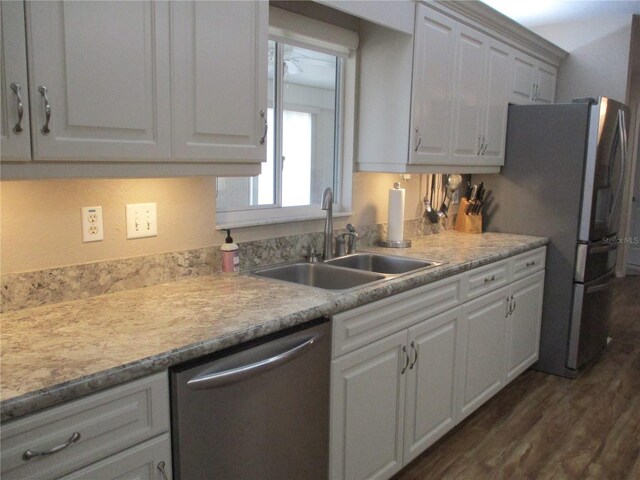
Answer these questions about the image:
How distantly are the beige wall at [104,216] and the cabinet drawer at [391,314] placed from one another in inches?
25.6

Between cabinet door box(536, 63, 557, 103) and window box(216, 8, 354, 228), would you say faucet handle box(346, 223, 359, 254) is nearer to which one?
window box(216, 8, 354, 228)

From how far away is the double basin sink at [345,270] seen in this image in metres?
2.33

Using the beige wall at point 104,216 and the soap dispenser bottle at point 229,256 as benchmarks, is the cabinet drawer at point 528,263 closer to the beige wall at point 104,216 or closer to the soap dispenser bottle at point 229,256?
the beige wall at point 104,216

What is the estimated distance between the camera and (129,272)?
6.17ft

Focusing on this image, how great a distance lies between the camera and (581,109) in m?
3.30

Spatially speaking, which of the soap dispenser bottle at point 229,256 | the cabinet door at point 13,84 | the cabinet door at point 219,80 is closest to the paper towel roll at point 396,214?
the soap dispenser bottle at point 229,256

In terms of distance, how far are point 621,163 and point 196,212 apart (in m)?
2.94

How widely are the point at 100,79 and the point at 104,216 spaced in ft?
1.74

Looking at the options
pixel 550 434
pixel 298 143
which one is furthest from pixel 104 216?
pixel 550 434

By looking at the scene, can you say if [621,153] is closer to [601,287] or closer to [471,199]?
[601,287]

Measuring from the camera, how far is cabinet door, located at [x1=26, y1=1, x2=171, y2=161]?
4.28 feet

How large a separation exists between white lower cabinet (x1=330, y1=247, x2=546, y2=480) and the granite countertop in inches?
5.3

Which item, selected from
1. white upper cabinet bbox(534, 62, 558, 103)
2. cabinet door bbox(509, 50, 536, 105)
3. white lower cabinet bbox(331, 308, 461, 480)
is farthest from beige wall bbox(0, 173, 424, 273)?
white upper cabinet bbox(534, 62, 558, 103)

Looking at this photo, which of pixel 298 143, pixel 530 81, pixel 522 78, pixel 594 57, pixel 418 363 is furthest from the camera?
pixel 594 57
